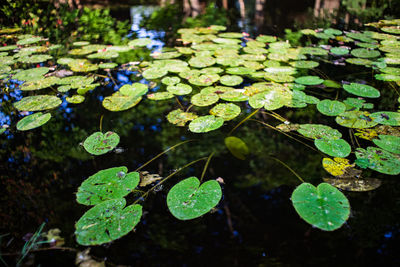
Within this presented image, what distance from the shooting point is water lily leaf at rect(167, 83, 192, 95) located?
185cm

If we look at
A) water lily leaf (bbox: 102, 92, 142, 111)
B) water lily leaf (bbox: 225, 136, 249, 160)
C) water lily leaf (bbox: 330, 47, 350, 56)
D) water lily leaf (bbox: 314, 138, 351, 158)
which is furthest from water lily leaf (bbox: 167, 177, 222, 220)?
water lily leaf (bbox: 330, 47, 350, 56)

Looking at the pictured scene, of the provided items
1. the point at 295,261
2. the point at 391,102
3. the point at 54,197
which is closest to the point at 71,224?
the point at 54,197

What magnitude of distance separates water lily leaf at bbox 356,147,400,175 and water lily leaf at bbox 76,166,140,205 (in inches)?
46.3

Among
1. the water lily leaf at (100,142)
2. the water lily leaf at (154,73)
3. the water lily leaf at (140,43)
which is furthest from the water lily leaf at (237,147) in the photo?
the water lily leaf at (140,43)

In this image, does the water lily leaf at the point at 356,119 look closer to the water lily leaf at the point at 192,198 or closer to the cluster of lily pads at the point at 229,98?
the cluster of lily pads at the point at 229,98

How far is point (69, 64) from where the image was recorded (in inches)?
94.2

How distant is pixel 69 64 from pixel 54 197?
1795 mm

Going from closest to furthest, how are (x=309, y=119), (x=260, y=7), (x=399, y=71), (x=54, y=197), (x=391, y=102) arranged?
1. (x=54, y=197)
2. (x=309, y=119)
3. (x=391, y=102)
4. (x=399, y=71)
5. (x=260, y=7)

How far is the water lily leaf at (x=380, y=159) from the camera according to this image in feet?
3.63

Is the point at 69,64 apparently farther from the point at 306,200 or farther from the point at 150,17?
the point at 150,17

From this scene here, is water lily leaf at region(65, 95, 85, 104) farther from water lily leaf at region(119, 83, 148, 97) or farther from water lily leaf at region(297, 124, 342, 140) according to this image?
water lily leaf at region(297, 124, 342, 140)

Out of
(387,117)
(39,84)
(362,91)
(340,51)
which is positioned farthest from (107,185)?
(340,51)

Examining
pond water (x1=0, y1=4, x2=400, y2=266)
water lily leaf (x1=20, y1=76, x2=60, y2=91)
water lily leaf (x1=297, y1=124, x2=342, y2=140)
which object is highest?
water lily leaf (x1=20, y1=76, x2=60, y2=91)

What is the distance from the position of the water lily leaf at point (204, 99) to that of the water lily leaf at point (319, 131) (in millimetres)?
635
